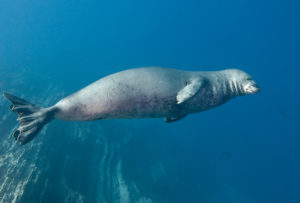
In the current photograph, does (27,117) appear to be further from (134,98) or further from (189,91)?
(189,91)

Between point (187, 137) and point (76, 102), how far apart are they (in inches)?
955

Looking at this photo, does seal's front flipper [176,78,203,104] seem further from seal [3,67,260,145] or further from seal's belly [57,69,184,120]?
seal's belly [57,69,184,120]

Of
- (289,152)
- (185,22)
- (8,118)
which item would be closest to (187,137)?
(8,118)

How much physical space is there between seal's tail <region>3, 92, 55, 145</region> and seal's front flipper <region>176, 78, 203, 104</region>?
2.88m

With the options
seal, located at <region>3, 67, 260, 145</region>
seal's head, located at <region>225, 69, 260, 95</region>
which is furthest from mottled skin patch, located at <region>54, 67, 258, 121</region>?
seal's head, located at <region>225, 69, 260, 95</region>

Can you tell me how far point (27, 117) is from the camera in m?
4.37

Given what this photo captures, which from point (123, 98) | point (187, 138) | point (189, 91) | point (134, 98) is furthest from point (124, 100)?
point (187, 138)

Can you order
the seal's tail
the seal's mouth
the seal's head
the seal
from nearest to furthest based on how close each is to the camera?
the seal's tail
the seal
the seal's mouth
the seal's head

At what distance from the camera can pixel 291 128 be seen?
59625mm

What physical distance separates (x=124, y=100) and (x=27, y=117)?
6.89 feet

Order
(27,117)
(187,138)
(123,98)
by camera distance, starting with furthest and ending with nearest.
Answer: (187,138)
(123,98)
(27,117)

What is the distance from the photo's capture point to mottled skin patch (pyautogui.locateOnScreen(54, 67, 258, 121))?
448cm

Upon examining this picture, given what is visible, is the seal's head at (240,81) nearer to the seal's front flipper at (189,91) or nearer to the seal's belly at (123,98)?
the seal's front flipper at (189,91)

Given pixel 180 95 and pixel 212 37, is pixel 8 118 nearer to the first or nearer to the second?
pixel 180 95
